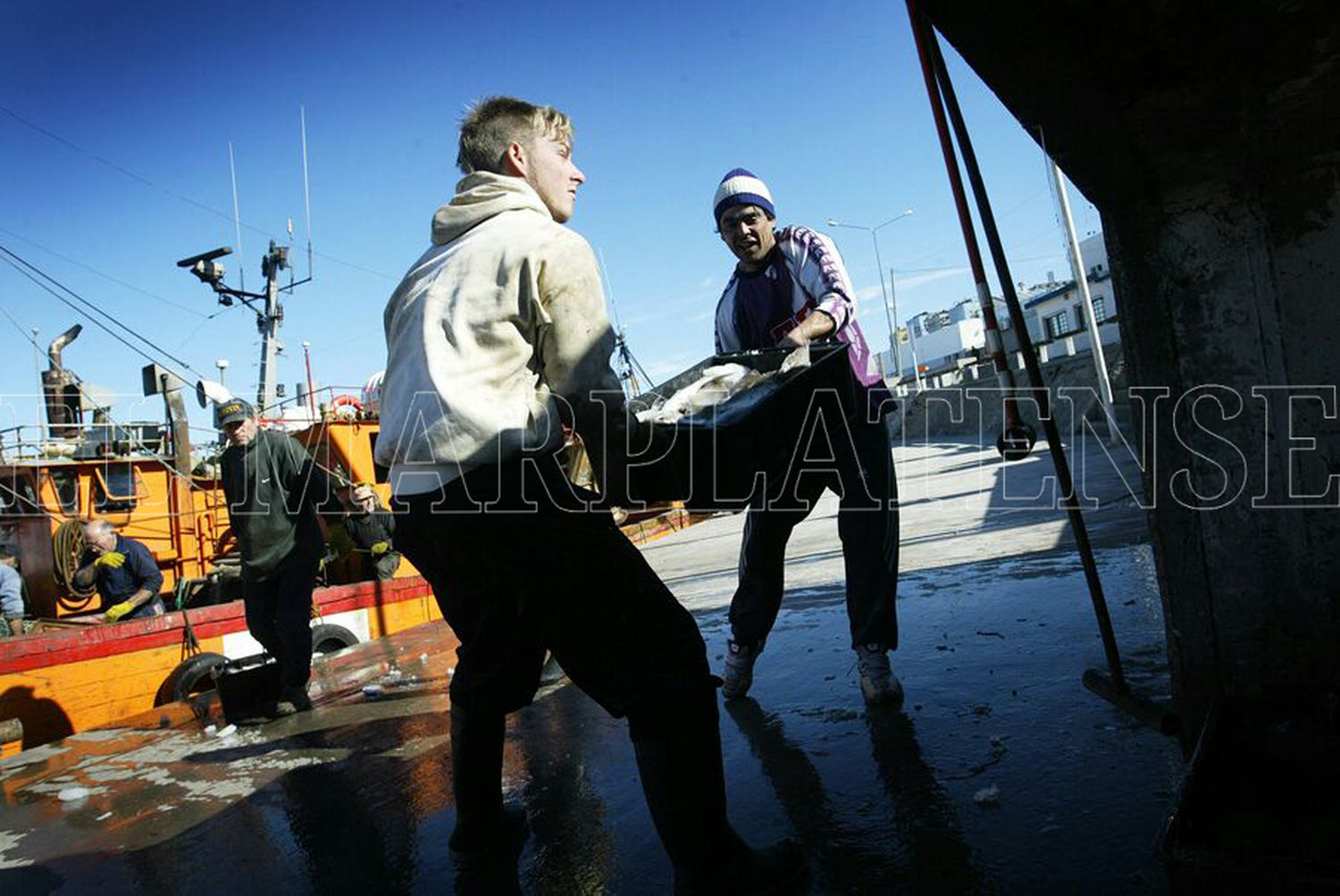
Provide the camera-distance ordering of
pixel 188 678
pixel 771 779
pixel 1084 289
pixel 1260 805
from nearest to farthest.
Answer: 1. pixel 1260 805
2. pixel 771 779
3. pixel 188 678
4. pixel 1084 289

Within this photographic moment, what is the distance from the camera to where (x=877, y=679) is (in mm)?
2799

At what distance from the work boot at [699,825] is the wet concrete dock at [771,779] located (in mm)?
117

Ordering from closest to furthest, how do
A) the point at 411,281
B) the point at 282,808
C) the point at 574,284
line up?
the point at 574,284
the point at 411,281
the point at 282,808

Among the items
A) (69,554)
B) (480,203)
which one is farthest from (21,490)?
(480,203)

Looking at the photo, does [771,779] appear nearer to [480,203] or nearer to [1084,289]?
[480,203]

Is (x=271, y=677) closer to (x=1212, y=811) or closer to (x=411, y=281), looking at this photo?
(x=411, y=281)

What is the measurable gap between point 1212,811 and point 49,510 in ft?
41.0

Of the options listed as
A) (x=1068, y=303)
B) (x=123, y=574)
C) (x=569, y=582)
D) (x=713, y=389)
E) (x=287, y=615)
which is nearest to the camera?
(x=569, y=582)

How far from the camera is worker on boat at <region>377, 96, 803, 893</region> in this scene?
1.74 metres

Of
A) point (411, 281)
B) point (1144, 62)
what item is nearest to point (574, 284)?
point (411, 281)

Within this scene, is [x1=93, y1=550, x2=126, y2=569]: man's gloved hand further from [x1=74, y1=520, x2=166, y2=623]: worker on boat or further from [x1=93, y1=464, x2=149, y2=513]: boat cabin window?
[x1=93, y1=464, x2=149, y2=513]: boat cabin window

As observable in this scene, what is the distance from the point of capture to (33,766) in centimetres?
398

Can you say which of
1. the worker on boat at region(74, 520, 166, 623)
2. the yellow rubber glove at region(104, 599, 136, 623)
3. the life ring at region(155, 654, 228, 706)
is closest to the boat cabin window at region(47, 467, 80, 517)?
the worker on boat at region(74, 520, 166, 623)

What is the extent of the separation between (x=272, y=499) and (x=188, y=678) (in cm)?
378
